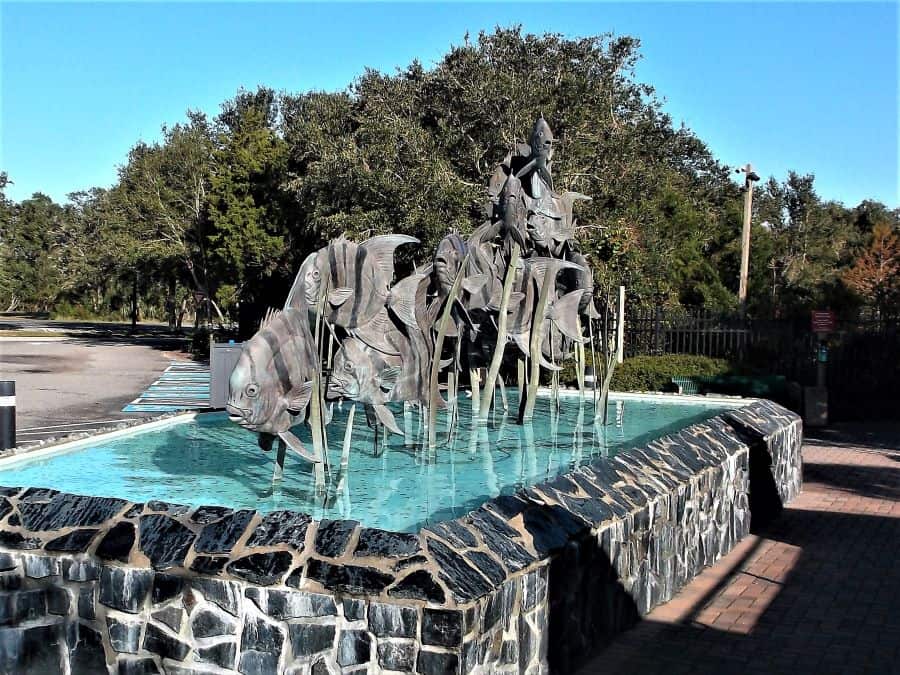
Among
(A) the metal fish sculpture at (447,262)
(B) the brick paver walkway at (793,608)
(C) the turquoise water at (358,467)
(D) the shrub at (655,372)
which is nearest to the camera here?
(B) the brick paver walkway at (793,608)

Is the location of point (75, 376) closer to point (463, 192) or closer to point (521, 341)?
point (463, 192)

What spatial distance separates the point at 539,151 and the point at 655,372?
31.8 ft

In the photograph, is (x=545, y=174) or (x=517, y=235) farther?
(x=545, y=174)

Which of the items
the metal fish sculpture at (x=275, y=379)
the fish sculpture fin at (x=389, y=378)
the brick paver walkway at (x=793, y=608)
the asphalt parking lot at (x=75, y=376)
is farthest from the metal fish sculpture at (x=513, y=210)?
the asphalt parking lot at (x=75, y=376)

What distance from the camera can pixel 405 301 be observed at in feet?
26.2

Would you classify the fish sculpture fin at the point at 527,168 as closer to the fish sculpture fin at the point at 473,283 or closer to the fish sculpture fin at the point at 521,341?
the fish sculpture fin at the point at 473,283

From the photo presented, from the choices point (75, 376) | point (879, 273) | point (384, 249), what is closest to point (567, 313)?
point (384, 249)

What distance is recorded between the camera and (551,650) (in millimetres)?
5430

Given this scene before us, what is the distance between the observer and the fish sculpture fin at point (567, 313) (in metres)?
10.5

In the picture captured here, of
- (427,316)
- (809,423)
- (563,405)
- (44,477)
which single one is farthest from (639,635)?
(809,423)

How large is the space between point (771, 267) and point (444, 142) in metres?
24.3

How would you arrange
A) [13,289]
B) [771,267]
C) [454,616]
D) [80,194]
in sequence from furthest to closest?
[80,194], [13,289], [771,267], [454,616]

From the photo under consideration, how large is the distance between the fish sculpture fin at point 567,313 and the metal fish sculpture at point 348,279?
3.13 meters

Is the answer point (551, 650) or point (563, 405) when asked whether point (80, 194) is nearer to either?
point (563, 405)
